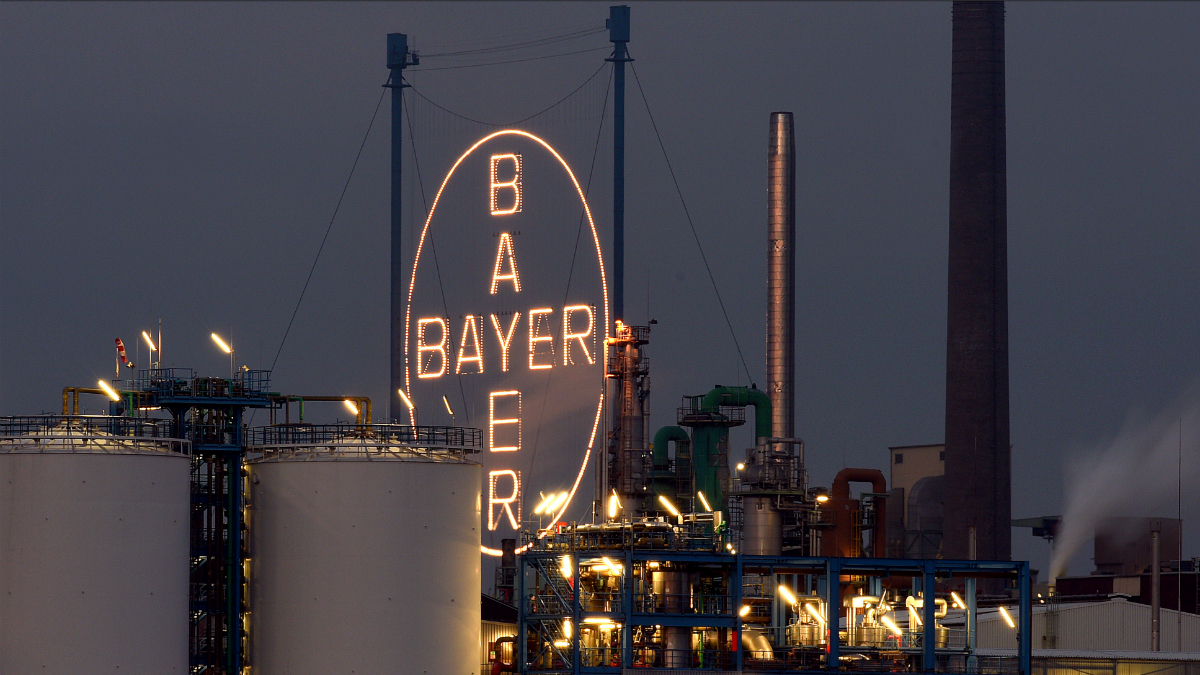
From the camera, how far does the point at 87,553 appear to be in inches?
2175

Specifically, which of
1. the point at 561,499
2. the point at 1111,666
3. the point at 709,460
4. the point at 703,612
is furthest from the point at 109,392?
the point at 1111,666

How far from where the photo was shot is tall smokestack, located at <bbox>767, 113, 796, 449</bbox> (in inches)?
4129

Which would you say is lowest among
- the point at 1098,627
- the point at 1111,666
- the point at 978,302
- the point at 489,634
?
the point at 1098,627

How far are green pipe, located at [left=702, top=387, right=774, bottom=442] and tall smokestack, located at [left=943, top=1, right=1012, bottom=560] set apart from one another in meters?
19.8

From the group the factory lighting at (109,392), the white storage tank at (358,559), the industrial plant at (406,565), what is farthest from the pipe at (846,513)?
the factory lighting at (109,392)

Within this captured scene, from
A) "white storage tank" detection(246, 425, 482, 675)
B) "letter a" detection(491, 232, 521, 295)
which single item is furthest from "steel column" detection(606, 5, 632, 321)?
"white storage tank" detection(246, 425, 482, 675)

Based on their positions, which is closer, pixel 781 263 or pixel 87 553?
pixel 87 553

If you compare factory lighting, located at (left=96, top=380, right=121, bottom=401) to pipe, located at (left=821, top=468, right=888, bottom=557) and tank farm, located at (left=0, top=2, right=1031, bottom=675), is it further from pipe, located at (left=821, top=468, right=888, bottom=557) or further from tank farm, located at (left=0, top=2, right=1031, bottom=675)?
pipe, located at (left=821, top=468, right=888, bottom=557)

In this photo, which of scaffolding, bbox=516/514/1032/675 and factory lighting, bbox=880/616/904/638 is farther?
factory lighting, bbox=880/616/904/638

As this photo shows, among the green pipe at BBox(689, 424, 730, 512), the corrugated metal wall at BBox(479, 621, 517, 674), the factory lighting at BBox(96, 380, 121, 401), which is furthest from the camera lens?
the green pipe at BBox(689, 424, 730, 512)

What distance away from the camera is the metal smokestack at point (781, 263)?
105 meters

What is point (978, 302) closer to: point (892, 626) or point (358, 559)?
point (892, 626)

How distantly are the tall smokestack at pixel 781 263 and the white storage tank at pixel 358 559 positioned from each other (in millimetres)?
46164

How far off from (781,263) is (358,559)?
168ft
